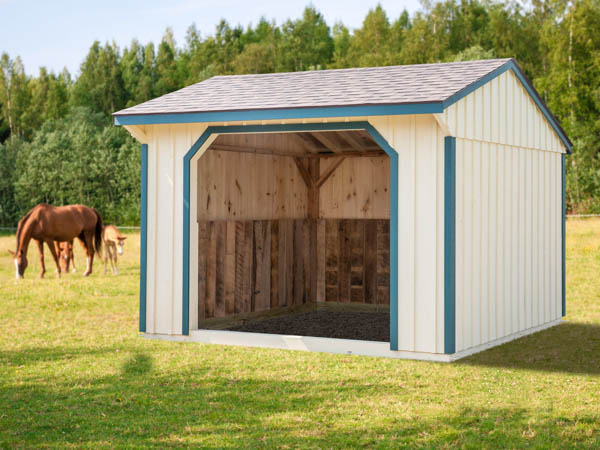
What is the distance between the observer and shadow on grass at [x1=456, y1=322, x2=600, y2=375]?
909 centimetres

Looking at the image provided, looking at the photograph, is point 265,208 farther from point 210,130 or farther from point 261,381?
point 261,381

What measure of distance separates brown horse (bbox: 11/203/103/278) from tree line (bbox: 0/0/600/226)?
67.3ft

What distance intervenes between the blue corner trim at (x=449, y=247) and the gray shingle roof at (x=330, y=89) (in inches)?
24.4

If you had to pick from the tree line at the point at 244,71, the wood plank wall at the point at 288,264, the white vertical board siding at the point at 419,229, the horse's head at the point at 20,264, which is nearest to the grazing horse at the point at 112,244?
the horse's head at the point at 20,264

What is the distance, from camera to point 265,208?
13352mm

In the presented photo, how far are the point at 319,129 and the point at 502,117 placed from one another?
2231 mm

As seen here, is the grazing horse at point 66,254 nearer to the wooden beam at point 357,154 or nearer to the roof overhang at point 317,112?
the wooden beam at point 357,154

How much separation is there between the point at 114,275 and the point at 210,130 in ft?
32.4

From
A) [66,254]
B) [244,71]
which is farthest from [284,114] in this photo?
[244,71]

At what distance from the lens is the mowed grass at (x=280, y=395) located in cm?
625

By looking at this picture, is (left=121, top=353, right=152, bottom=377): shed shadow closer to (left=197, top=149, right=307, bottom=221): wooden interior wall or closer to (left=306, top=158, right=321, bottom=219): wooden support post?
(left=197, top=149, right=307, bottom=221): wooden interior wall

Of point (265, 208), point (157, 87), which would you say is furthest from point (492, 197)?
point (157, 87)

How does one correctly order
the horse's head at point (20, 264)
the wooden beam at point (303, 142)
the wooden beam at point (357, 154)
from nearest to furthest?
the wooden beam at point (303, 142)
the wooden beam at point (357, 154)
the horse's head at point (20, 264)

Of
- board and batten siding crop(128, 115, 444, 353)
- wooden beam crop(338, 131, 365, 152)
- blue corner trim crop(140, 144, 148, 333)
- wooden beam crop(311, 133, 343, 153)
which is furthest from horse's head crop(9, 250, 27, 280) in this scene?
board and batten siding crop(128, 115, 444, 353)
